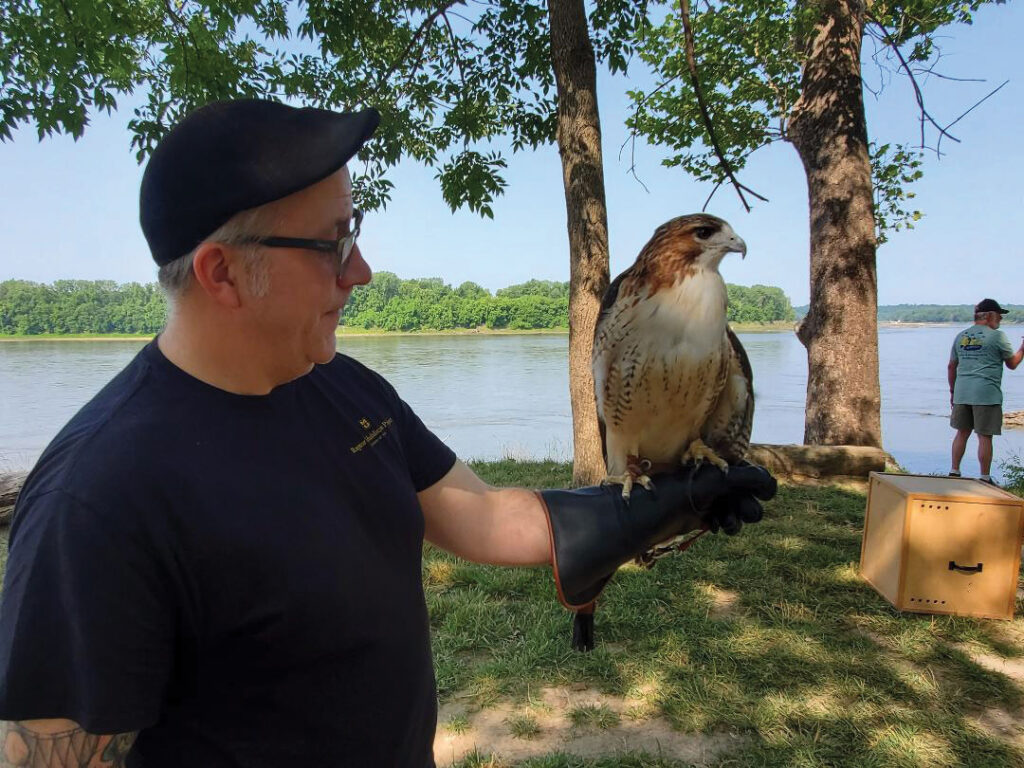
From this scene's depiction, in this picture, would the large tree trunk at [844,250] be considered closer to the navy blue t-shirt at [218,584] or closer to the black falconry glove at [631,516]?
the black falconry glove at [631,516]

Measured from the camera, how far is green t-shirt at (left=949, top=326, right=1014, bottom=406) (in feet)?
25.1

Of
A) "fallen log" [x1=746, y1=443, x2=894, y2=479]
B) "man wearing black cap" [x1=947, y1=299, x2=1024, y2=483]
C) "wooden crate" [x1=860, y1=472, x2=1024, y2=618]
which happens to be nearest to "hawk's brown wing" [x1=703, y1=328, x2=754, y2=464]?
"wooden crate" [x1=860, y1=472, x2=1024, y2=618]

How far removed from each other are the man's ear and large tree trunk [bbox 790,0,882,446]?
7.31 metres

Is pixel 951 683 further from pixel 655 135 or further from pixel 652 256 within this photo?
pixel 655 135

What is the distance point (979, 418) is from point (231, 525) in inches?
361

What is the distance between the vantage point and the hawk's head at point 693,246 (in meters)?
2.33

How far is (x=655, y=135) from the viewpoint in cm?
1115

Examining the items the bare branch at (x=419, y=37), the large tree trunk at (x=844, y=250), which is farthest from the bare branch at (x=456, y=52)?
the large tree trunk at (x=844, y=250)

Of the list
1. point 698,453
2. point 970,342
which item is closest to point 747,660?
point 698,453

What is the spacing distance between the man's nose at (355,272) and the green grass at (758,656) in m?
2.28

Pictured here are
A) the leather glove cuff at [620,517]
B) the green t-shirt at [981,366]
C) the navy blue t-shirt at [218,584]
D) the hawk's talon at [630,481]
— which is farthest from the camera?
the green t-shirt at [981,366]

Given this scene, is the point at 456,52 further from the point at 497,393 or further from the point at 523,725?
the point at 497,393

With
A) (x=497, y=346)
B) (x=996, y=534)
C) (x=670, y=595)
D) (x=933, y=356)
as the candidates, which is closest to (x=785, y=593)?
(x=670, y=595)

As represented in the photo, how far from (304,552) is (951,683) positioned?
3.66m
